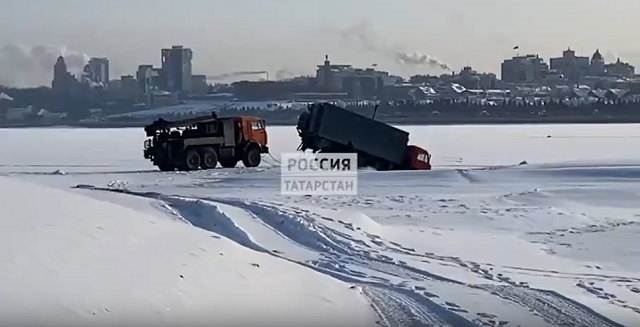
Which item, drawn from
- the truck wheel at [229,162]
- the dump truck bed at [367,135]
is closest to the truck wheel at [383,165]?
the dump truck bed at [367,135]

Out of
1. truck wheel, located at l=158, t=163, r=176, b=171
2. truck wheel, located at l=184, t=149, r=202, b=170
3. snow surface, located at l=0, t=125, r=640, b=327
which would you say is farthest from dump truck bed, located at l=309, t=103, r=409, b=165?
snow surface, located at l=0, t=125, r=640, b=327

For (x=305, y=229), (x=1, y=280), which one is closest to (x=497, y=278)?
(x=305, y=229)

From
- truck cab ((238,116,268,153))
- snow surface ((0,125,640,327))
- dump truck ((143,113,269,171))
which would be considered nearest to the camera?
snow surface ((0,125,640,327))

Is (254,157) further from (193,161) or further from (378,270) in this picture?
(378,270)

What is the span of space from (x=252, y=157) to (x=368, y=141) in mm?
4685

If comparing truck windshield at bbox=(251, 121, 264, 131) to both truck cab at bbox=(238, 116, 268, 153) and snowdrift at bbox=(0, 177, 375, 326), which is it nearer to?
truck cab at bbox=(238, 116, 268, 153)

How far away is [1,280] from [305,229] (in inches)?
287

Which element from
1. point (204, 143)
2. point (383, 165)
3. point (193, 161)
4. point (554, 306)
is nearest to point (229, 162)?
point (204, 143)

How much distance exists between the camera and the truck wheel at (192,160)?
31188 millimetres

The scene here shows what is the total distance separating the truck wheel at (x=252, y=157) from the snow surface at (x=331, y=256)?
9570 mm

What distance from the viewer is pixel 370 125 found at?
99.2ft

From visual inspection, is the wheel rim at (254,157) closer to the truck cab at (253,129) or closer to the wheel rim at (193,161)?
the truck cab at (253,129)

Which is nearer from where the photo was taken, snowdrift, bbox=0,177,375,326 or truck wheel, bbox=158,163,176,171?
snowdrift, bbox=0,177,375,326

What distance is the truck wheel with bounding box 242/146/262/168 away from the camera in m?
32.5
